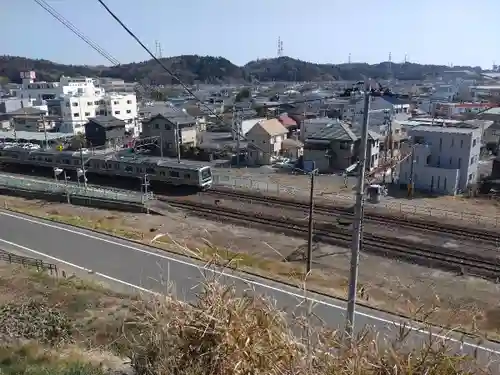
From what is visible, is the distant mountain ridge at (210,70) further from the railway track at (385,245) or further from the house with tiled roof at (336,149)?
the railway track at (385,245)

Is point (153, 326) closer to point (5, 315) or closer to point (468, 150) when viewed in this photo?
point (5, 315)

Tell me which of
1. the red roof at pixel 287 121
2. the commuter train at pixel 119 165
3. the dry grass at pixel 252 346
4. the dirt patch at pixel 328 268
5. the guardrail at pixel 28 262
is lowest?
the dirt patch at pixel 328 268

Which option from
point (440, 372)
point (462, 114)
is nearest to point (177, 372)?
point (440, 372)

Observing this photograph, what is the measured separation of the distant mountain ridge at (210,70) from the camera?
12331 cm

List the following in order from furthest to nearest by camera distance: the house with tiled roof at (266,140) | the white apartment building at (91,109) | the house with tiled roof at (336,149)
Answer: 1. the white apartment building at (91,109)
2. the house with tiled roof at (266,140)
3. the house with tiled roof at (336,149)

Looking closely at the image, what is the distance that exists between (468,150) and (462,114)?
2453 centimetres

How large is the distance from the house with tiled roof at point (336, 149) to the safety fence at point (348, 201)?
4.17 m

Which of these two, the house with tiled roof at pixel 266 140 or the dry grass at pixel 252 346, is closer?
the dry grass at pixel 252 346

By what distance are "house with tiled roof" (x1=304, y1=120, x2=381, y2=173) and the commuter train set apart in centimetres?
711

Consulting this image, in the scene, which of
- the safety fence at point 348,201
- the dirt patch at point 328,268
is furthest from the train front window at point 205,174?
the dirt patch at point 328,268

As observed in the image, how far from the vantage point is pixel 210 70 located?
13925 centimetres

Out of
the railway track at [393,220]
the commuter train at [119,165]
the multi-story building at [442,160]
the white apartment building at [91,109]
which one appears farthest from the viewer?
the white apartment building at [91,109]

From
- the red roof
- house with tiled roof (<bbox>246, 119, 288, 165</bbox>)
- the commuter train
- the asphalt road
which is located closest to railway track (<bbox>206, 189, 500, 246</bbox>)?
the commuter train

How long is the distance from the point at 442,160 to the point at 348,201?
5.79 meters
